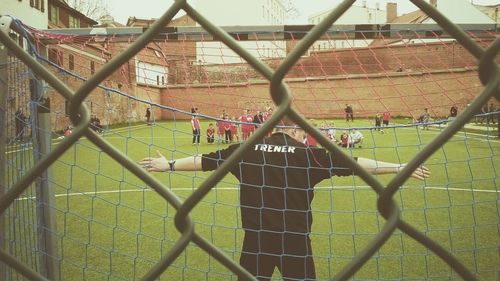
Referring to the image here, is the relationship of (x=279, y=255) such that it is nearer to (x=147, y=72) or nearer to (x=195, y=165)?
(x=195, y=165)

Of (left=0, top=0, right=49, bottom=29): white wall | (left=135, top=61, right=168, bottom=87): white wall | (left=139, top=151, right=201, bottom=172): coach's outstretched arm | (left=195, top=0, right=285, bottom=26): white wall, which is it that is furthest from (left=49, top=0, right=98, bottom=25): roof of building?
(left=139, top=151, right=201, bottom=172): coach's outstretched arm

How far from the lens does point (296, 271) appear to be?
2982mm

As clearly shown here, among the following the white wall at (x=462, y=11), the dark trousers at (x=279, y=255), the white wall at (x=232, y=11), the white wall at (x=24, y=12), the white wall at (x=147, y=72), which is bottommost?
the dark trousers at (x=279, y=255)

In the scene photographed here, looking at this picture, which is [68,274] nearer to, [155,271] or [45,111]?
[45,111]

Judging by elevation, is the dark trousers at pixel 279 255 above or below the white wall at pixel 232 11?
below

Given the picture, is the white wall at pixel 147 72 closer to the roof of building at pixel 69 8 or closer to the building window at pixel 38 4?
the building window at pixel 38 4

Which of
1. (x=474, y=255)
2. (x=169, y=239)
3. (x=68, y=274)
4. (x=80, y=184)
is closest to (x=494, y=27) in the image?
(x=474, y=255)

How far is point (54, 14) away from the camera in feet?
99.5

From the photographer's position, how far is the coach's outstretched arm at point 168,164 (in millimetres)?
2973

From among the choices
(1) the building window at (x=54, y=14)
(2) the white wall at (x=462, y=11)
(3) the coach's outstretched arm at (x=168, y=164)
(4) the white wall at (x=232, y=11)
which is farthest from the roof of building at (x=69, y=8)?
(3) the coach's outstretched arm at (x=168, y=164)

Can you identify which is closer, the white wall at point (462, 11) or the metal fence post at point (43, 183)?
the metal fence post at point (43, 183)

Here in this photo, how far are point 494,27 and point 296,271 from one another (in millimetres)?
3019

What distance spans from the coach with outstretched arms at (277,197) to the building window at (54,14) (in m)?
31.9

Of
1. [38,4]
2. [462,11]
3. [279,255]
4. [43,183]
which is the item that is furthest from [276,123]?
[462,11]
